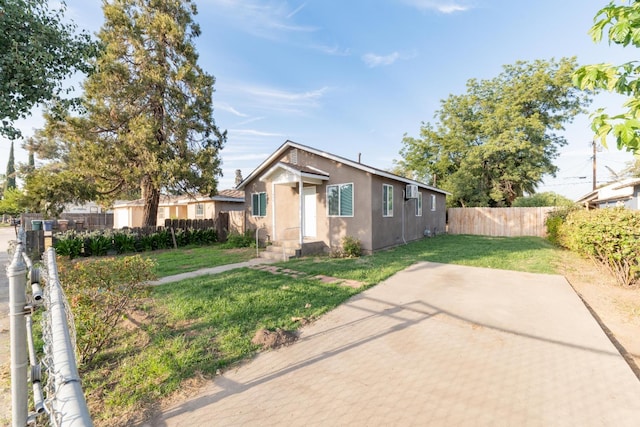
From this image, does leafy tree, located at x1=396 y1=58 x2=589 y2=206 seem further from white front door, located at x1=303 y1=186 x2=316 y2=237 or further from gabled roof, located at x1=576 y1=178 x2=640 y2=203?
white front door, located at x1=303 y1=186 x2=316 y2=237

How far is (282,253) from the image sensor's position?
993 centimetres

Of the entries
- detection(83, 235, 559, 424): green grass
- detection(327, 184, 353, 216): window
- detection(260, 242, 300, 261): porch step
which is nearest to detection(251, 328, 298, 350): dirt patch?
detection(83, 235, 559, 424): green grass

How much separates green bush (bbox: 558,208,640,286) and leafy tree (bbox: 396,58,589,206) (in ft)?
53.6

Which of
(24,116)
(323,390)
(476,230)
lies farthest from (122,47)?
(476,230)

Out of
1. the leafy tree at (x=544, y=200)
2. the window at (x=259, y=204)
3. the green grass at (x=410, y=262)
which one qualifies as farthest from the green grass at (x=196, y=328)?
the leafy tree at (x=544, y=200)

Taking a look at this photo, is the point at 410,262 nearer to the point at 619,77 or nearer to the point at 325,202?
the point at 325,202

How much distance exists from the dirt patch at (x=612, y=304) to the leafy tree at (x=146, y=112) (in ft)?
47.5

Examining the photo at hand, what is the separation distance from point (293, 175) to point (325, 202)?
184 centimetres

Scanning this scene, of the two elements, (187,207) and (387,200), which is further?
(187,207)

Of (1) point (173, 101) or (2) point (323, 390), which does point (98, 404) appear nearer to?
(2) point (323, 390)

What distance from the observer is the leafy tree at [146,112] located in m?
12.5

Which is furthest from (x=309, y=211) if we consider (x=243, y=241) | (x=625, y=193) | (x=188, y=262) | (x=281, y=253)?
(x=625, y=193)

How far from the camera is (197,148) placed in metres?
15.1

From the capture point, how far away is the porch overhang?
10.7m
